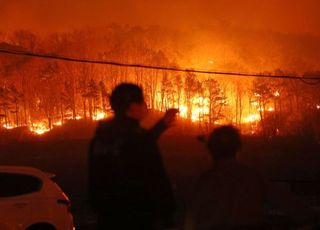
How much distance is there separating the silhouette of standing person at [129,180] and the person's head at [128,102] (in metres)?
0.09

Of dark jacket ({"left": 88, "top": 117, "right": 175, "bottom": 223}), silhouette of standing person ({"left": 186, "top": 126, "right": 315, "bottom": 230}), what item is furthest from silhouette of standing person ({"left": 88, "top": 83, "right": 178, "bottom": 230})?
silhouette of standing person ({"left": 186, "top": 126, "right": 315, "bottom": 230})

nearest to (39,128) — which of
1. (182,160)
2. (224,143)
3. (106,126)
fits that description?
(182,160)

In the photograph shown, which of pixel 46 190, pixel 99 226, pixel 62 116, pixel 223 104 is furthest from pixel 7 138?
pixel 99 226

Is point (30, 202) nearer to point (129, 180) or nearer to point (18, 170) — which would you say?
→ point (18, 170)

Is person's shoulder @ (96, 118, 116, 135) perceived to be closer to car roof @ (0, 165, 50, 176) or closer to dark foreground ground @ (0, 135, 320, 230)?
car roof @ (0, 165, 50, 176)

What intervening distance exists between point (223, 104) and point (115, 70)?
61.7 feet

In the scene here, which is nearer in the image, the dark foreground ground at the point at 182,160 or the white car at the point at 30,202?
the white car at the point at 30,202

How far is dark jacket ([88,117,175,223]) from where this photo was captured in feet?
13.3

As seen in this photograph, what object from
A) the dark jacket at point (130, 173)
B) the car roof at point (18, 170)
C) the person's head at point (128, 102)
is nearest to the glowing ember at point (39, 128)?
the car roof at point (18, 170)

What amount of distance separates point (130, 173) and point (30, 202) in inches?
234

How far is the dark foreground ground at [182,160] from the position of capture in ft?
89.2

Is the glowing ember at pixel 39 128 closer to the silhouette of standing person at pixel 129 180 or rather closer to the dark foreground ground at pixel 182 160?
the dark foreground ground at pixel 182 160

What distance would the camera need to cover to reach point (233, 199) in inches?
150

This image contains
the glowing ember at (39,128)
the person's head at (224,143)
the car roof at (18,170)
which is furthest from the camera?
the glowing ember at (39,128)
